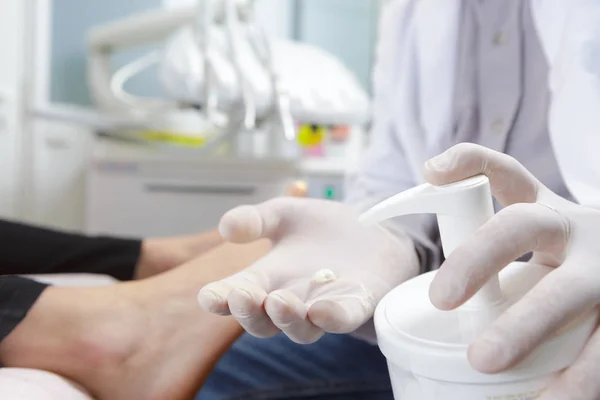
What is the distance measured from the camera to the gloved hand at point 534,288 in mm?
231

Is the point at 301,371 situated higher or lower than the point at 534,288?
lower

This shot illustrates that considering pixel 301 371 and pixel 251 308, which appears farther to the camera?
pixel 301 371

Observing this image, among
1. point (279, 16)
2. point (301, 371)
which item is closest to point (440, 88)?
point (301, 371)

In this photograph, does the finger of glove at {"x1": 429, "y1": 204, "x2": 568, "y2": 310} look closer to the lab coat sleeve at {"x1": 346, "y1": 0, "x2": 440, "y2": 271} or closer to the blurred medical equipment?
the lab coat sleeve at {"x1": 346, "y1": 0, "x2": 440, "y2": 271}

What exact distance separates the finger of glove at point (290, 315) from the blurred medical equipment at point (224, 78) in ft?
2.08

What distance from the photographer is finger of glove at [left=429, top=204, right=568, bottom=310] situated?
0.78 feet

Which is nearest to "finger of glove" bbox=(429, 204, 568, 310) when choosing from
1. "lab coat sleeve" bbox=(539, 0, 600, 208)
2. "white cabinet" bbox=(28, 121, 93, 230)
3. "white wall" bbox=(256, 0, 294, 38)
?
"lab coat sleeve" bbox=(539, 0, 600, 208)

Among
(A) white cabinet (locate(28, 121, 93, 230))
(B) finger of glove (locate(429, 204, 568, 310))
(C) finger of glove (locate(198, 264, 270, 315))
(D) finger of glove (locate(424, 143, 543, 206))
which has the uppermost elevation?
(D) finger of glove (locate(424, 143, 543, 206))

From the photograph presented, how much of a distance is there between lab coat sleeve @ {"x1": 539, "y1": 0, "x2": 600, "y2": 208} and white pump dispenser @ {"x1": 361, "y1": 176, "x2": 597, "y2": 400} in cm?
11

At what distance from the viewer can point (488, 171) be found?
28 cm

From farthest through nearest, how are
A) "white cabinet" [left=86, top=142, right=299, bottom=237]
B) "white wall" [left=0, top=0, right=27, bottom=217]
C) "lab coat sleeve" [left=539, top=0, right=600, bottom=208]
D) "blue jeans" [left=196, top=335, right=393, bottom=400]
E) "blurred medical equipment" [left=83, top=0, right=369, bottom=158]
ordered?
"white wall" [left=0, top=0, right=27, bottom=217] < "white cabinet" [left=86, top=142, right=299, bottom=237] < "blurred medical equipment" [left=83, top=0, right=369, bottom=158] < "blue jeans" [left=196, top=335, right=393, bottom=400] < "lab coat sleeve" [left=539, top=0, right=600, bottom=208]

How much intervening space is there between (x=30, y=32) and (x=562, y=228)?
1236mm

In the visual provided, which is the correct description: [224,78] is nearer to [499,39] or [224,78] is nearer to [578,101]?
[499,39]

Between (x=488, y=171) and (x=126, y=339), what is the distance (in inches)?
9.9
